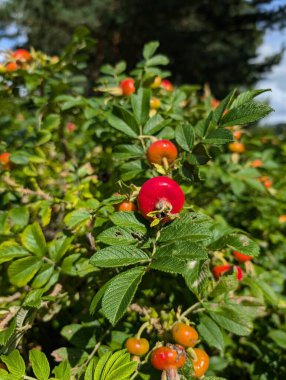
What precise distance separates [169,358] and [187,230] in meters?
0.29

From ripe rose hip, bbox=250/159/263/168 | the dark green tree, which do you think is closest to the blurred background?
the dark green tree

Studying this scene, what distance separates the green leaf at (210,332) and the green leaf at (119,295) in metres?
0.41

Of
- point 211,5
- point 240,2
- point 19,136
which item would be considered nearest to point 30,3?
point 211,5

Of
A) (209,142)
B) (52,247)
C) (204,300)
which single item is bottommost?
(204,300)

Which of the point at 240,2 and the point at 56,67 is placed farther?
the point at 240,2

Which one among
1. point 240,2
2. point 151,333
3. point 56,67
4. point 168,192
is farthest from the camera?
point 240,2

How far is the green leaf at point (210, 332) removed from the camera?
1.10m

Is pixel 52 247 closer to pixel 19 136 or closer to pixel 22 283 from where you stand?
pixel 22 283

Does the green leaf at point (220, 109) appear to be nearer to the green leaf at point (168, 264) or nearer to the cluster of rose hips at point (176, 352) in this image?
the green leaf at point (168, 264)

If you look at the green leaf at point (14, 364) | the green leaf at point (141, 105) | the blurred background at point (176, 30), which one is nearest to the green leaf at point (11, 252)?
the green leaf at point (14, 364)

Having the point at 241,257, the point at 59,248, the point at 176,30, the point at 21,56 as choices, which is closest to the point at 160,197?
the point at 59,248

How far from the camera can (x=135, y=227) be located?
→ 92 cm

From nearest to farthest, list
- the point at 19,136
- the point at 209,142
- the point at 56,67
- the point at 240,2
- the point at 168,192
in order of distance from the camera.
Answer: the point at 168,192 < the point at 209,142 < the point at 56,67 < the point at 19,136 < the point at 240,2

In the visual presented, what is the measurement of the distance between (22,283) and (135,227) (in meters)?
0.41
